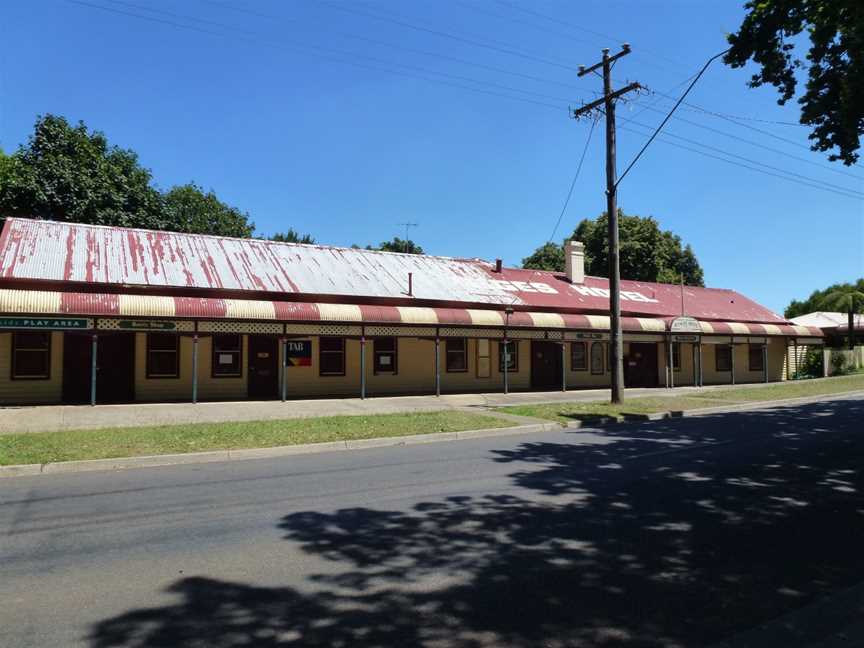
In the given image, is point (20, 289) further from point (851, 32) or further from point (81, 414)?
point (851, 32)

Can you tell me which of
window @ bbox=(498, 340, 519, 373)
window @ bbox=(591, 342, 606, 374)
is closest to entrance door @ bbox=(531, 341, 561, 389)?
window @ bbox=(498, 340, 519, 373)

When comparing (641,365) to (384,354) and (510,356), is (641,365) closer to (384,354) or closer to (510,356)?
(510,356)

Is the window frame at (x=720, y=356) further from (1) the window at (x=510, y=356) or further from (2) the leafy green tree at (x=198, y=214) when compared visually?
(2) the leafy green tree at (x=198, y=214)

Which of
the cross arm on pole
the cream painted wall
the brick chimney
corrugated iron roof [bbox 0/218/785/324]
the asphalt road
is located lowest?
the asphalt road

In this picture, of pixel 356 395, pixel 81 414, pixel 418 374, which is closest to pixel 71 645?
pixel 81 414

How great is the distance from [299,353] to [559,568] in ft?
57.5

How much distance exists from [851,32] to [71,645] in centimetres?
1343

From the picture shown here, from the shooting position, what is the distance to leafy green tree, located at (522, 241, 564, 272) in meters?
51.6

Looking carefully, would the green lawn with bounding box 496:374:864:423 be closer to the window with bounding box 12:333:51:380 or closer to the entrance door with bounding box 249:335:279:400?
the entrance door with bounding box 249:335:279:400

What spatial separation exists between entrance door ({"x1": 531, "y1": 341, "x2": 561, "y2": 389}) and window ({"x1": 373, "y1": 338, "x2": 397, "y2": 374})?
6.39 meters

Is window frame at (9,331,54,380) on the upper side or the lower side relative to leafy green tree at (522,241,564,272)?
lower

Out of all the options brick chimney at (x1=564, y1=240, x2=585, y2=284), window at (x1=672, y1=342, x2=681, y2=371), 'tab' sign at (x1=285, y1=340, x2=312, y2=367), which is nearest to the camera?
'tab' sign at (x1=285, y1=340, x2=312, y2=367)

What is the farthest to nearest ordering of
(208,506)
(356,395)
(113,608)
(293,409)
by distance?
1. (356,395)
2. (293,409)
3. (208,506)
4. (113,608)

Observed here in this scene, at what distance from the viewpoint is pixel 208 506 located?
22.7 feet
